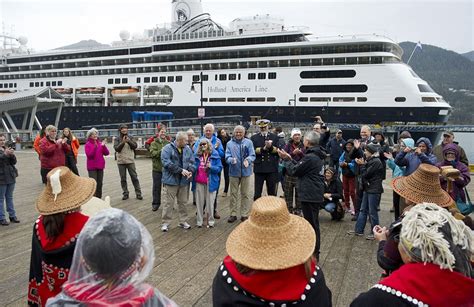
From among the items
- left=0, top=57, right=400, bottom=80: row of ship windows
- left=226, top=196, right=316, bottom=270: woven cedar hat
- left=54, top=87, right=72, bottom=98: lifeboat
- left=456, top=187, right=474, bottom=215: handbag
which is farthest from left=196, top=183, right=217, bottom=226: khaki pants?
left=54, top=87, right=72, bottom=98: lifeboat

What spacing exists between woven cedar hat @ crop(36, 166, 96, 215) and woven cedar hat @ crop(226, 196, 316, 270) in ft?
3.90

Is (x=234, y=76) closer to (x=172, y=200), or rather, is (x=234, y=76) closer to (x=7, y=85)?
(x=172, y=200)

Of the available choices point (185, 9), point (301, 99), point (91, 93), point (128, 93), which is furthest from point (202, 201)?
point (185, 9)

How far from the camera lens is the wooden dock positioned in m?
3.65

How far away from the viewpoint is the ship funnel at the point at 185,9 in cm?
4753

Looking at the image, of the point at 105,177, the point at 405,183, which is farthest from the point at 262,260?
the point at 105,177

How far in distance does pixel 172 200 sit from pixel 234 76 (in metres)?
31.7

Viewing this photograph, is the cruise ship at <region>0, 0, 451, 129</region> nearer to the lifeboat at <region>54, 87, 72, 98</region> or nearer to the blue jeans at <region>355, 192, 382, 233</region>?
the lifeboat at <region>54, 87, 72, 98</region>

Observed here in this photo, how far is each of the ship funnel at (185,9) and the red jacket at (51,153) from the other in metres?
43.9

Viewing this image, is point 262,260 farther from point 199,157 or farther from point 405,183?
point 199,157

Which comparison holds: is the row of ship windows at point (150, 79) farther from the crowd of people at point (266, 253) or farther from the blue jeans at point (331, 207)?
the crowd of people at point (266, 253)

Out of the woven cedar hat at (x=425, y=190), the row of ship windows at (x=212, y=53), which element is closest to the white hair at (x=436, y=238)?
the woven cedar hat at (x=425, y=190)

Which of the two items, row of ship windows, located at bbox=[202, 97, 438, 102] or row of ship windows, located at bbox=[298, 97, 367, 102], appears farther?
row of ship windows, located at bbox=[298, 97, 367, 102]

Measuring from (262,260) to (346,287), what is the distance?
2.57 metres
